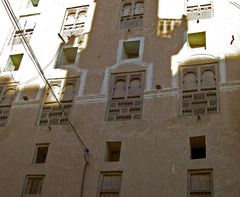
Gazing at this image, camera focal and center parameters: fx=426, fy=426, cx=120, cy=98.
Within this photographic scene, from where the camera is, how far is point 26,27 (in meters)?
19.0

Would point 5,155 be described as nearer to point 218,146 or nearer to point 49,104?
point 49,104

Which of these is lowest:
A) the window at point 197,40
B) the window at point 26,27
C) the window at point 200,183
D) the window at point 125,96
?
the window at point 200,183

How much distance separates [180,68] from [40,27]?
698 cm

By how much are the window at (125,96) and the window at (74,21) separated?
3228 millimetres

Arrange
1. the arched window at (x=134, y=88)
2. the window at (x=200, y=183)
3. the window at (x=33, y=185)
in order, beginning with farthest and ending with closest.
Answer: the arched window at (x=134, y=88)
the window at (x=33, y=185)
the window at (x=200, y=183)

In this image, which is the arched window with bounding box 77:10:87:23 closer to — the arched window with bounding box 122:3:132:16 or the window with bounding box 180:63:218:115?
the arched window with bounding box 122:3:132:16

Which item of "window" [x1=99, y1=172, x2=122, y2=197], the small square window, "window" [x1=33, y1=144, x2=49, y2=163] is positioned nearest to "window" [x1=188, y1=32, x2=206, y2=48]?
the small square window

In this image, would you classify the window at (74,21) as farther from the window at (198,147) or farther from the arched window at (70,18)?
the window at (198,147)

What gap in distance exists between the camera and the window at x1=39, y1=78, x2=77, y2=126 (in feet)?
50.4

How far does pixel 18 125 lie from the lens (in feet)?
51.3

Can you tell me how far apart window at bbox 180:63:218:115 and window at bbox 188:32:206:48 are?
1.28 meters

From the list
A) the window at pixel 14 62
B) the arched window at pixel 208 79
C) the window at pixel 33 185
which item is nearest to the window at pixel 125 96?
the arched window at pixel 208 79

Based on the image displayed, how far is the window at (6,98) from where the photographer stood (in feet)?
53.5

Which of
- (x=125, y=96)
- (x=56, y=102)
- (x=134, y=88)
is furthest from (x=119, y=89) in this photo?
(x=56, y=102)
